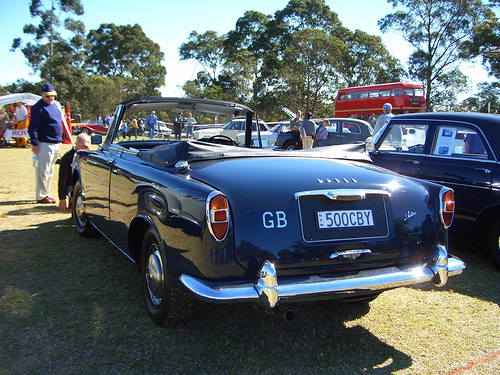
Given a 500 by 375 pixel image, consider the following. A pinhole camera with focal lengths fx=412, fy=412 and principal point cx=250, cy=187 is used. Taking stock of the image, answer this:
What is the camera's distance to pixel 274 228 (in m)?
2.27

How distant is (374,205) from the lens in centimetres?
254

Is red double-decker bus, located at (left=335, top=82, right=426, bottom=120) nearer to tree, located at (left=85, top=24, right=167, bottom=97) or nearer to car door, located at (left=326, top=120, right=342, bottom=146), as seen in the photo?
car door, located at (left=326, top=120, right=342, bottom=146)

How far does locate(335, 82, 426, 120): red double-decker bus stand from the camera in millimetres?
28094

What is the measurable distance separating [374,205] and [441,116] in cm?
300

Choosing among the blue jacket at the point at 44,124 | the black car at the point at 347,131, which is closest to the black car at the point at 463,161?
the blue jacket at the point at 44,124

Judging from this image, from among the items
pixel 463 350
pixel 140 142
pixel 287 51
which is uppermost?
pixel 287 51

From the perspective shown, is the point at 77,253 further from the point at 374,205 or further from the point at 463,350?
the point at 463,350

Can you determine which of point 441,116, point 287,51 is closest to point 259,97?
point 287,51

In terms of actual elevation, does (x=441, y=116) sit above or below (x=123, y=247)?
above

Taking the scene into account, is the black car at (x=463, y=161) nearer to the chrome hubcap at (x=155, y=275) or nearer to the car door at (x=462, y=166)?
the car door at (x=462, y=166)

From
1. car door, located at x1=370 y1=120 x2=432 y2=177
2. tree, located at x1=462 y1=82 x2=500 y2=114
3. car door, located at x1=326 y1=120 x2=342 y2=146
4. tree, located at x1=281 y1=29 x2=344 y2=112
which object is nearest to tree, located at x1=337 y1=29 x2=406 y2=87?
tree, located at x1=281 y1=29 x2=344 y2=112

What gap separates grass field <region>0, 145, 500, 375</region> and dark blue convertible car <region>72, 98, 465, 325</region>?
29 centimetres

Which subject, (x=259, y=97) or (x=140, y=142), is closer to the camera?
(x=140, y=142)

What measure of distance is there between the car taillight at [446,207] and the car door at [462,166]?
1802mm
